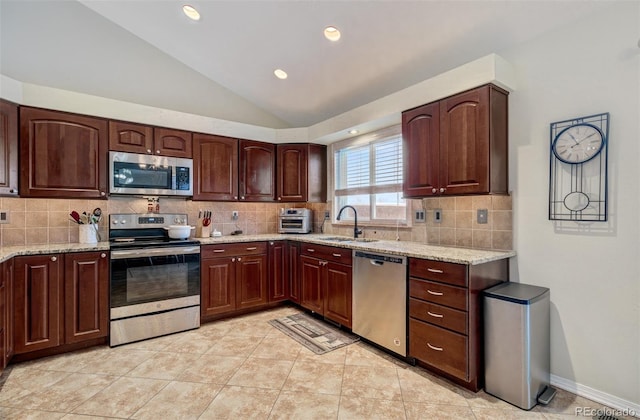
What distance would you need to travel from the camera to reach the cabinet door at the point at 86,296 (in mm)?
2650

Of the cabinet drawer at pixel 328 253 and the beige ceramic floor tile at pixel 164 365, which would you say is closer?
the beige ceramic floor tile at pixel 164 365

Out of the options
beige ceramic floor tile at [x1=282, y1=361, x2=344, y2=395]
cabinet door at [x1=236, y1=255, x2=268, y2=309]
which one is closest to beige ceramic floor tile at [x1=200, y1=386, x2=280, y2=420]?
beige ceramic floor tile at [x1=282, y1=361, x2=344, y2=395]

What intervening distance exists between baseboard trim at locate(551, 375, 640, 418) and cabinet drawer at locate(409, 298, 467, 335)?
0.82 metres

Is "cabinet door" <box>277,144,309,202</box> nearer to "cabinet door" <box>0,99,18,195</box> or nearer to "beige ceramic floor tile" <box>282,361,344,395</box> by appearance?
"beige ceramic floor tile" <box>282,361,344,395</box>

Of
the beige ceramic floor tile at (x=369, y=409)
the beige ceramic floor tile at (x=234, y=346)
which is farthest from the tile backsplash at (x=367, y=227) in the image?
the beige ceramic floor tile at (x=234, y=346)

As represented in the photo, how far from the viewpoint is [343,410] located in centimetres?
190

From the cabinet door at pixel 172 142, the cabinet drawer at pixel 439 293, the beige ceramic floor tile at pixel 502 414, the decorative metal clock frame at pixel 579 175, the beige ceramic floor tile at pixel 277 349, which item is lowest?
the beige ceramic floor tile at pixel 277 349

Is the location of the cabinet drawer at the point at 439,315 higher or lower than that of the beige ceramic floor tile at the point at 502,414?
higher

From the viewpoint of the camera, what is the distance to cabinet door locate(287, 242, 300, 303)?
12.3 ft

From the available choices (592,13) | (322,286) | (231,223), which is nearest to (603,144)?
(592,13)

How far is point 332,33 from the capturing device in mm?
2725

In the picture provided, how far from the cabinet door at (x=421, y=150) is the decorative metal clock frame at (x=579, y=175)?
0.80 m

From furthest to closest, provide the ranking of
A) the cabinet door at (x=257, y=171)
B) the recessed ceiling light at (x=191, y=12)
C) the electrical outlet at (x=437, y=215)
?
the cabinet door at (x=257, y=171) → the electrical outlet at (x=437, y=215) → the recessed ceiling light at (x=191, y=12)

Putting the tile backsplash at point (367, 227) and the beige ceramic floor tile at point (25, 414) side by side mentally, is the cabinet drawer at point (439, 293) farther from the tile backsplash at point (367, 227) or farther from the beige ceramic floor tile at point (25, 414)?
the beige ceramic floor tile at point (25, 414)
